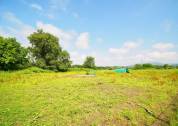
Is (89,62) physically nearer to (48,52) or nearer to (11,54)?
(48,52)

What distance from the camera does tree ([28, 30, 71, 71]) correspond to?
52094mm

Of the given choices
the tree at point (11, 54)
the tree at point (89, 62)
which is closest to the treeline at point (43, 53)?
the tree at point (11, 54)

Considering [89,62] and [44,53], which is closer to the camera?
[44,53]

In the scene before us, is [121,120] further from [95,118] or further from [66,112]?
[66,112]

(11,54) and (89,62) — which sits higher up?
(11,54)

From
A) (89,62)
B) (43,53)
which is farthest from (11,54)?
(89,62)

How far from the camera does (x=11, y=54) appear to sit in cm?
4166

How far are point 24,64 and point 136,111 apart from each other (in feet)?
152

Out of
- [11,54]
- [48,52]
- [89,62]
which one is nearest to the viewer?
[11,54]

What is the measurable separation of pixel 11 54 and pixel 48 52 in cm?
1363

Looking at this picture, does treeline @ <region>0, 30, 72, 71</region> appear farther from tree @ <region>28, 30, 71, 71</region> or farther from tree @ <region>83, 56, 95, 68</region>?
tree @ <region>83, 56, 95, 68</region>

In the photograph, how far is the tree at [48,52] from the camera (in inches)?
2051

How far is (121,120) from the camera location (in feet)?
19.6

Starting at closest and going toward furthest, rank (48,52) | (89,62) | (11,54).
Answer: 1. (11,54)
2. (48,52)
3. (89,62)
